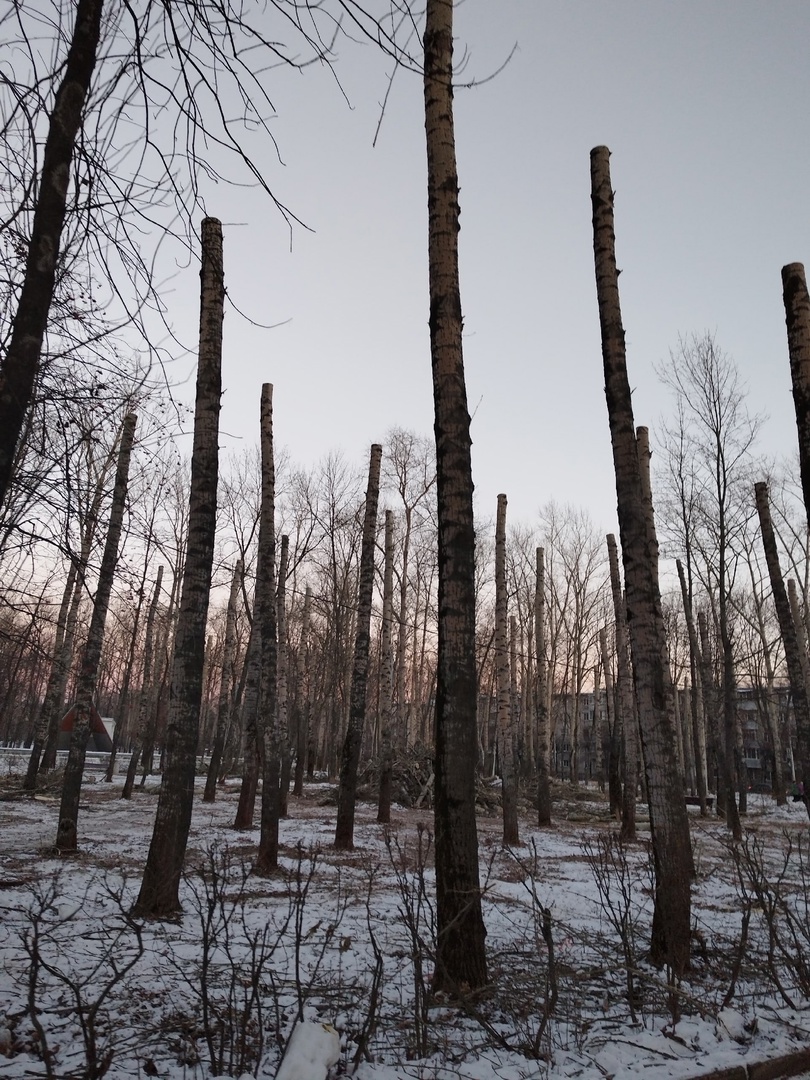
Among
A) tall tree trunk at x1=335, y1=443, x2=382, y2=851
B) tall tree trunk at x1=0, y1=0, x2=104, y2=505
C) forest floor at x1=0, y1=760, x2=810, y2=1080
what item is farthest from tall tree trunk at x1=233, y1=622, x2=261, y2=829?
tall tree trunk at x1=0, y1=0, x2=104, y2=505

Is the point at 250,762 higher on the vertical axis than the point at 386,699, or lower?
lower

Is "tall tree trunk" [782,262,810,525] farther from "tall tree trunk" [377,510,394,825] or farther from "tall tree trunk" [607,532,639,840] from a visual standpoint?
"tall tree trunk" [377,510,394,825]

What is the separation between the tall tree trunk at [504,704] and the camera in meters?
12.2

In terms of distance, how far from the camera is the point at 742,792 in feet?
68.7

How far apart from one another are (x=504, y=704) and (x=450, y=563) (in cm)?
952

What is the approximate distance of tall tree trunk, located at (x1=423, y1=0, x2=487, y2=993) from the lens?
4.06 m

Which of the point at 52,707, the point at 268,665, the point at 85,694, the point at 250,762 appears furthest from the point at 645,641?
the point at 52,707

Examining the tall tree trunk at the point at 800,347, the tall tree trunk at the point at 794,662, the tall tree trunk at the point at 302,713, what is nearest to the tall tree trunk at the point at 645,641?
the tall tree trunk at the point at 800,347

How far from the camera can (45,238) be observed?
272 centimetres

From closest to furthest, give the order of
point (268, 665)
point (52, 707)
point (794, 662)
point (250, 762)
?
point (268, 665), point (794, 662), point (250, 762), point (52, 707)

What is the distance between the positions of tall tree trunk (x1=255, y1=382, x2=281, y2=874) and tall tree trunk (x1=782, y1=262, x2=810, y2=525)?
6.90 metres

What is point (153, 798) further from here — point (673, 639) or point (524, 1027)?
point (673, 639)

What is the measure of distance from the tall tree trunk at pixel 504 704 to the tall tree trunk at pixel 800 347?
7913 mm

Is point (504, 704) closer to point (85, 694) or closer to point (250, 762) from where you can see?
point (250, 762)
